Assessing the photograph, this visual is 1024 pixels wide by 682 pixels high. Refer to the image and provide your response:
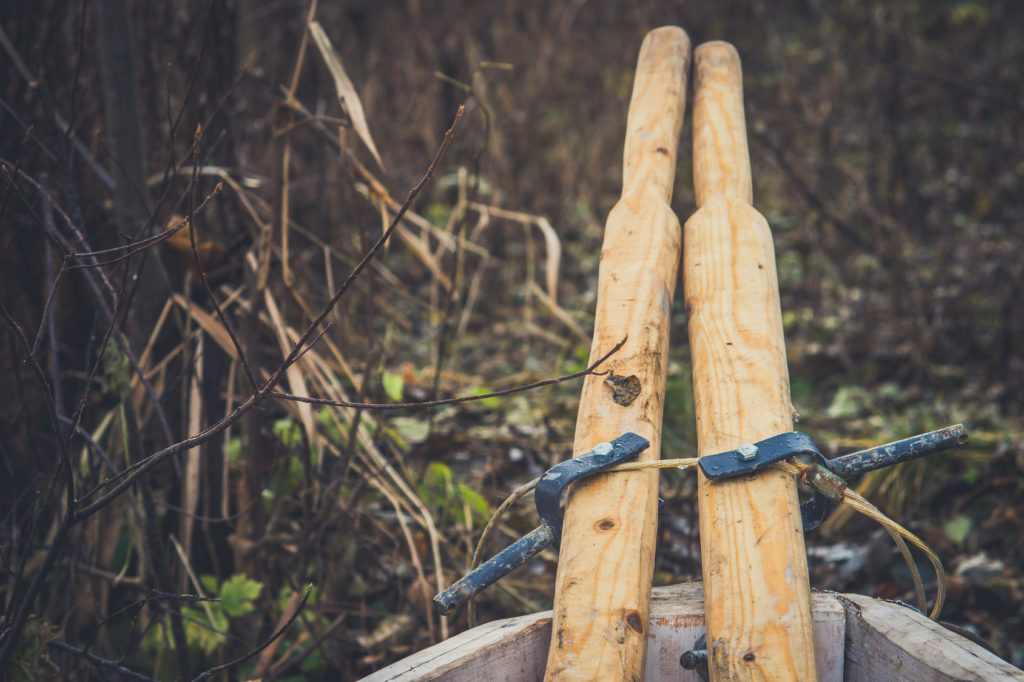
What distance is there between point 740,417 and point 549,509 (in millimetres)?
321

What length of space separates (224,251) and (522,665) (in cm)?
141

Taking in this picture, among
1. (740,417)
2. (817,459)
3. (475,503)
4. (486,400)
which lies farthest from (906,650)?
(486,400)

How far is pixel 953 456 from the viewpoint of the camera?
2758 mm

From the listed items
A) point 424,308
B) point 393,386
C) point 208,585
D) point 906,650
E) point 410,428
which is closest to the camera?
point 906,650

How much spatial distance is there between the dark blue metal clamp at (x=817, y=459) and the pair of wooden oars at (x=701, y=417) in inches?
1.2

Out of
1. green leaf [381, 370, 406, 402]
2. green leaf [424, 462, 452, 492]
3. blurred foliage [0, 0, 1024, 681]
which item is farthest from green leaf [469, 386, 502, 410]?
green leaf [424, 462, 452, 492]

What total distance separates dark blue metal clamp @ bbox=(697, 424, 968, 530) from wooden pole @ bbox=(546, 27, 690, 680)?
12 cm

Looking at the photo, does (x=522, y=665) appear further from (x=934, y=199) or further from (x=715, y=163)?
(x=934, y=199)

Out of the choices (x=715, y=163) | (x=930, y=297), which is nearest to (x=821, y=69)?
(x=930, y=297)

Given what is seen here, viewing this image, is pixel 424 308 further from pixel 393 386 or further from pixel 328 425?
pixel 328 425

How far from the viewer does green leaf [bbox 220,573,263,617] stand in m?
1.73

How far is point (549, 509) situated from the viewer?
1161 mm

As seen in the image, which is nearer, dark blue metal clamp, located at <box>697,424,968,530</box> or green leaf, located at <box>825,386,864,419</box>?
dark blue metal clamp, located at <box>697,424,968,530</box>

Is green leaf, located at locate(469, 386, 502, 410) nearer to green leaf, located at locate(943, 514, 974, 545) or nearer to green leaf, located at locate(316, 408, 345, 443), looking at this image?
green leaf, located at locate(316, 408, 345, 443)
